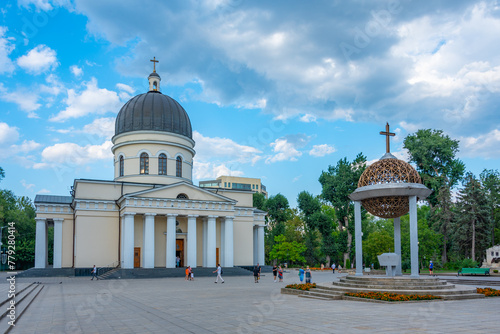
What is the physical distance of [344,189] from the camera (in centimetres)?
5719

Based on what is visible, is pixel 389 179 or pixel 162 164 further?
pixel 162 164

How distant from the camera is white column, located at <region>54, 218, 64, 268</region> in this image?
134ft

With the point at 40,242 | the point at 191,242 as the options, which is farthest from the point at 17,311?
the point at 40,242

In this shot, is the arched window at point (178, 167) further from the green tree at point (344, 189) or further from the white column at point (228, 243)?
the green tree at point (344, 189)

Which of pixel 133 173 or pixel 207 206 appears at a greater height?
pixel 133 173

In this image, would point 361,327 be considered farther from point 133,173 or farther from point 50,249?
point 50,249

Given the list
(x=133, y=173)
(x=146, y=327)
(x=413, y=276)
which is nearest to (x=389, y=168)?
(x=413, y=276)

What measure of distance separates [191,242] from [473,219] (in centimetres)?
3169

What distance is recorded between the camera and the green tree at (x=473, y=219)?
49.7 metres

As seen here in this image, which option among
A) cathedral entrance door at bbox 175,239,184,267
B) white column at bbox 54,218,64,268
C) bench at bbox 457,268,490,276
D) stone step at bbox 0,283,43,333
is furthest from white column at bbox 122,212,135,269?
bench at bbox 457,268,490,276

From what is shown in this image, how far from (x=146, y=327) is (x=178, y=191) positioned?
30.6m

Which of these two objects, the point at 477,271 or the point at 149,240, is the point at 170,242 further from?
the point at 477,271

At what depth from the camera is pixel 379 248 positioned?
5022 centimetres

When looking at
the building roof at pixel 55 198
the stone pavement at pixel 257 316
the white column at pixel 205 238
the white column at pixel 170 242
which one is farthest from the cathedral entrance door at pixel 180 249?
the stone pavement at pixel 257 316
